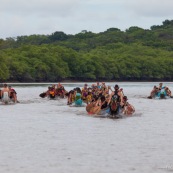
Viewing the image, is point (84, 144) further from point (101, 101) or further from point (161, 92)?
point (161, 92)

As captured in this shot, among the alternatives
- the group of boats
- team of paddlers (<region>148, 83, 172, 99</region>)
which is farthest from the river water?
team of paddlers (<region>148, 83, 172, 99</region>)

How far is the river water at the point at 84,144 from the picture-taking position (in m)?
20.1

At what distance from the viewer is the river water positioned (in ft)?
65.9

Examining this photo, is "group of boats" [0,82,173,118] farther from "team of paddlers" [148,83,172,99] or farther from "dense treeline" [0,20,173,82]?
"dense treeline" [0,20,173,82]

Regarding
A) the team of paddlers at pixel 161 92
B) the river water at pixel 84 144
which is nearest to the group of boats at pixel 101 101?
the river water at pixel 84 144

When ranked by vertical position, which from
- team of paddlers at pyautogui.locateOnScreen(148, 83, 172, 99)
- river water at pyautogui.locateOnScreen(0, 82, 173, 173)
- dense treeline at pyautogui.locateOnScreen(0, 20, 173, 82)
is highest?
dense treeline at pyautogui.locateOnScreen(0, 20, 173, 82)

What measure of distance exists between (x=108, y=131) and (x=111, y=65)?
153 meters

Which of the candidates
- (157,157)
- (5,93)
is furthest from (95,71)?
(157,157)

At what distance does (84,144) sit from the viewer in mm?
24891

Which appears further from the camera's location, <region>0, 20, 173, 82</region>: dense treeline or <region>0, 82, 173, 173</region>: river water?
<region>0, 20, 173, 82</region>: dense treeline

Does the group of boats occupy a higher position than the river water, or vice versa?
the group of boats

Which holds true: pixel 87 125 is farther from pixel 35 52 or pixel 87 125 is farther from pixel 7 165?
pixel 35 52

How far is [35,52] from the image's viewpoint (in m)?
168

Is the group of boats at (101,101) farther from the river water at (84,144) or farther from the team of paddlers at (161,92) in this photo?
the team of paddlers at (161,92)
